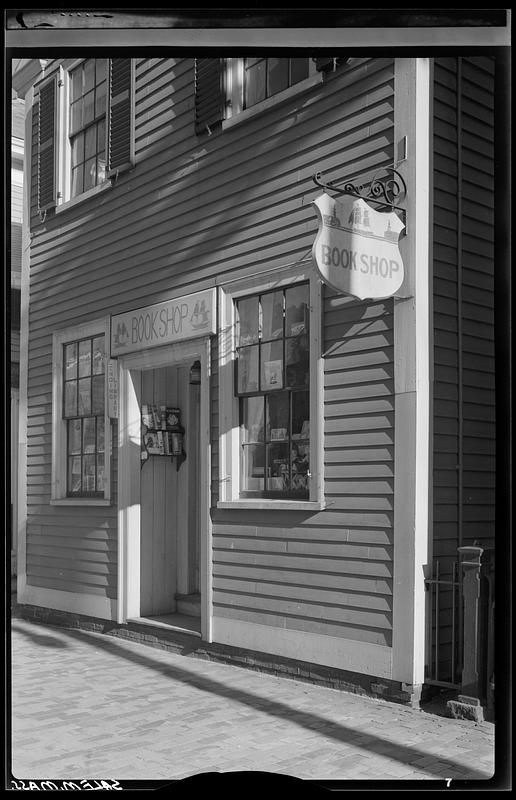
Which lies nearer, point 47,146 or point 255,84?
point 255,84

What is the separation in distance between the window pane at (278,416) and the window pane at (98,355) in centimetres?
298

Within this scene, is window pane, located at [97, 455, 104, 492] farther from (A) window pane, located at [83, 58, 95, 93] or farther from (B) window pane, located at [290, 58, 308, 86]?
(B) window pane, located at [290, 58, 308, 86]

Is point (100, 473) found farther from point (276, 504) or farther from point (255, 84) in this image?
point (255, 84)

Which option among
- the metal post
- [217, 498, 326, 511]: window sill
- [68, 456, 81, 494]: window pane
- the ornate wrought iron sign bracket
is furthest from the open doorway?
the metal post

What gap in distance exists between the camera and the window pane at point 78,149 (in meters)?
9.62

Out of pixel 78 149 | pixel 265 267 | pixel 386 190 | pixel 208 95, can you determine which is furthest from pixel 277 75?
pixel 78 149

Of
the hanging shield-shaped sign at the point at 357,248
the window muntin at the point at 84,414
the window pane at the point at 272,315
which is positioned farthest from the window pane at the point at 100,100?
the hanging shield-shaped sign at the point at 357,248

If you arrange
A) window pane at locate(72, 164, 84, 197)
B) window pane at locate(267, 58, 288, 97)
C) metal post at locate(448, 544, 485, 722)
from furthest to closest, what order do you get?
1. window pane at locate(72, 164, 84, 197)
2. window pane at locate(267, 58, 288, 97)
3. metal post at locate(448, 544, 485, 722)

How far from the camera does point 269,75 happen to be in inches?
264

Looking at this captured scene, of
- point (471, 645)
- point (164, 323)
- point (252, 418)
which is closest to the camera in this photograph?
point (471, 645)

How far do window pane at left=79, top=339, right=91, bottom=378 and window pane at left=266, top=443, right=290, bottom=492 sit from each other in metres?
3.34

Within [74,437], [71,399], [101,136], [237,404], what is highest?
[101,136]

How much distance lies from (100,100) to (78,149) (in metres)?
0.71

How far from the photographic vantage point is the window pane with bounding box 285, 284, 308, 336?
620 centimetres
